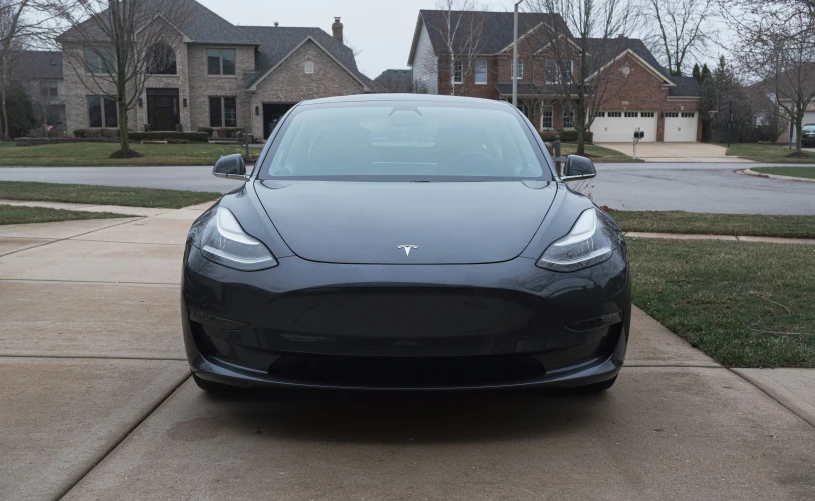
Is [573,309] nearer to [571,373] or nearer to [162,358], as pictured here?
[571,373]

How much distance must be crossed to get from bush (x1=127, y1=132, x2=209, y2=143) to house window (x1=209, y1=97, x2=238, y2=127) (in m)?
3.22

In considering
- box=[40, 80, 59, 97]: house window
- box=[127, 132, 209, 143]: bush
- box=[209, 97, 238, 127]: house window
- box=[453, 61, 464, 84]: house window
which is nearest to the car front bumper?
box=[127, 132, 209, 143]: bush

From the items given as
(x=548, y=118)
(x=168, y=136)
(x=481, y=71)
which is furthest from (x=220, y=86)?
(x=548, y=118)

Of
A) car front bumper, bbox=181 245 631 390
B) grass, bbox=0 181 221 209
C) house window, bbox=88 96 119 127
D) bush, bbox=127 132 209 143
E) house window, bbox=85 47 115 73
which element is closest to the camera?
car front bumper, bbox=181 245 631 390

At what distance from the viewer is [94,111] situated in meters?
45.2

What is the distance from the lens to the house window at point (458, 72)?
47.5 metres

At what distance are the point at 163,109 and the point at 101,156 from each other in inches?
565

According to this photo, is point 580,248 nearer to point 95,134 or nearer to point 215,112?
point 215,112

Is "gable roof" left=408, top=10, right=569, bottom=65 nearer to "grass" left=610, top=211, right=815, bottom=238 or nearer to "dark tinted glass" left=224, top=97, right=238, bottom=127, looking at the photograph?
"dark tinted glass" left=224, top=97, right=238, bottom=127

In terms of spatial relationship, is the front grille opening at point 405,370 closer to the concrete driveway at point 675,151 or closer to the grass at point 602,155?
the grass at point 602,155

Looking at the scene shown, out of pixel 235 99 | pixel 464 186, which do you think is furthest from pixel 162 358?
pixel 235 99

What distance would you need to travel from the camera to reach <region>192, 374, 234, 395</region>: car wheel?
3.51 metres

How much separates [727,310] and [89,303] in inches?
170

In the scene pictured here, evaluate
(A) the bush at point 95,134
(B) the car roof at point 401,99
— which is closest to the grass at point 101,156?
(A) the bush at point 95,134
